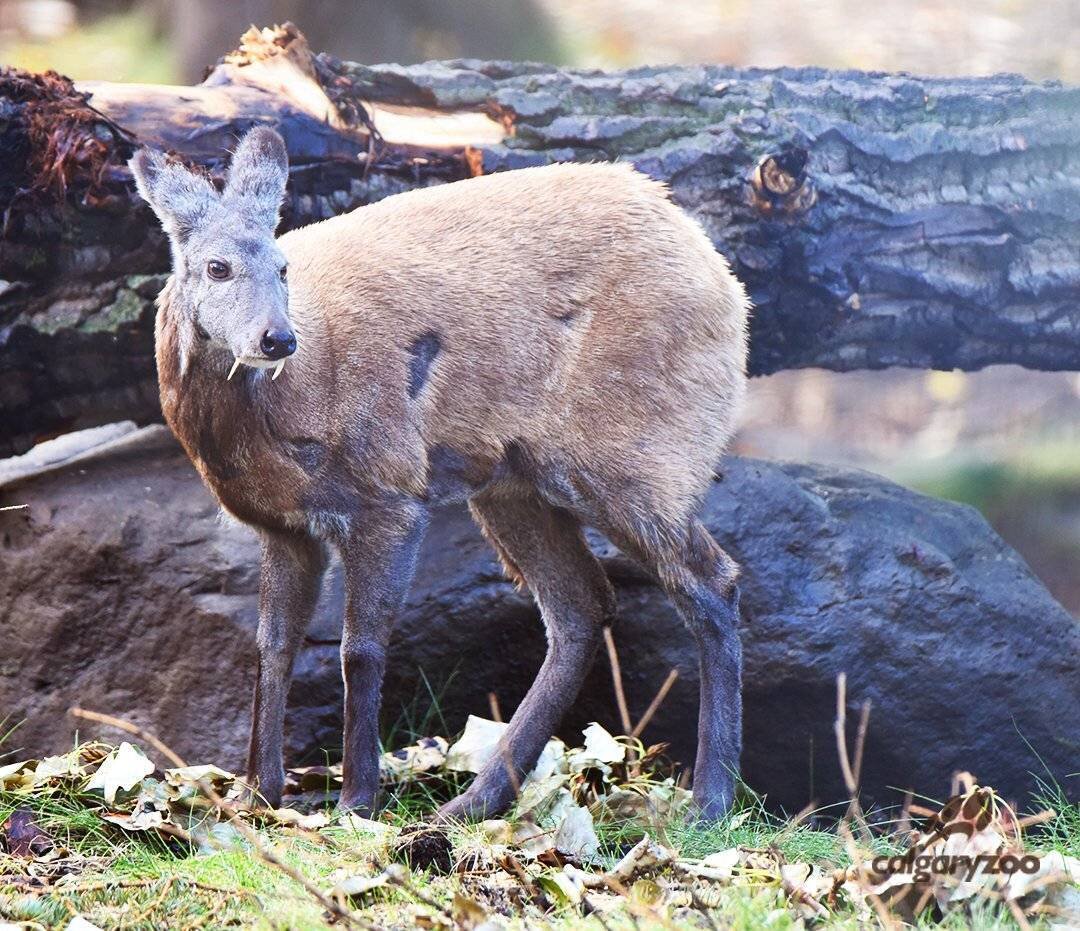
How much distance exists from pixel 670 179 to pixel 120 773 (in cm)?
346

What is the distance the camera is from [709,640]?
574 cm

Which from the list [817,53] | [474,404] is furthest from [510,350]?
[817,53]

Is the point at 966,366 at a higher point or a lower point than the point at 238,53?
lower

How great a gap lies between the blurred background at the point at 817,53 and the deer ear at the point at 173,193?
20.1 ft

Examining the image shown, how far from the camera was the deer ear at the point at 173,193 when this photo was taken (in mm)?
5117

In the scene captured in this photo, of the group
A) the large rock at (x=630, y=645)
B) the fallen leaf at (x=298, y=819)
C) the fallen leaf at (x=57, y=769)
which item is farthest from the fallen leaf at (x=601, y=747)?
the fallen leaf at (x=57, y=769)

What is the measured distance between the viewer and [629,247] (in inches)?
227

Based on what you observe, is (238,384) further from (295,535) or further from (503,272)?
(503,272)

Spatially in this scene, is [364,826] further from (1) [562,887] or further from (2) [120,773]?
(1) [562,887]

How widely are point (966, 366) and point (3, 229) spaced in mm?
4431

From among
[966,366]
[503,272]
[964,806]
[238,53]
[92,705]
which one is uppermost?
[238,53]

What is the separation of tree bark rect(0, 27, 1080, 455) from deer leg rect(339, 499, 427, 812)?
1570 mm

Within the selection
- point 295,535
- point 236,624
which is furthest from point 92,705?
point 295,535

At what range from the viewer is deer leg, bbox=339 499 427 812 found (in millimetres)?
5379
